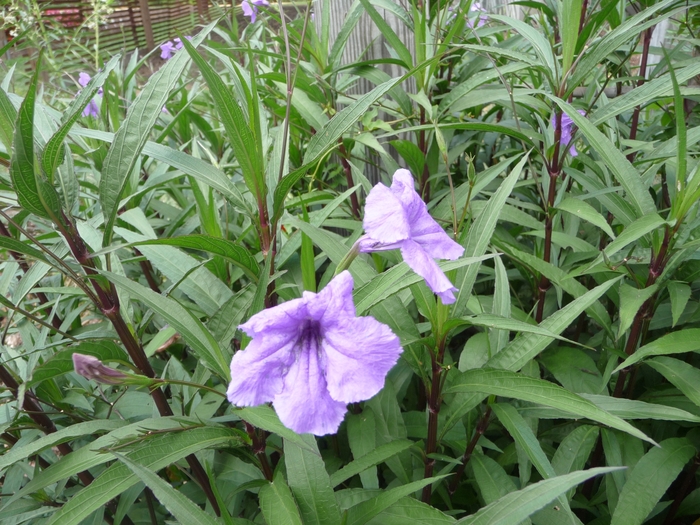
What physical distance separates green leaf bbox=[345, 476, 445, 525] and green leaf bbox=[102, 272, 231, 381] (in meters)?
0.31

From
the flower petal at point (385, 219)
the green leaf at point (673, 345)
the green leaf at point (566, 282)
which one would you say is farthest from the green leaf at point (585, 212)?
the flower petal at point (385, 219)

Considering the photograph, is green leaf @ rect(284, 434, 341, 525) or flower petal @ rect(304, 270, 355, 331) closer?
flower petal @ rect(304, 270, 355, 331)

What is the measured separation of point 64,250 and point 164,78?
0.42 m

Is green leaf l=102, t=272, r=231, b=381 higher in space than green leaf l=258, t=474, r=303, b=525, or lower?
Result: higher

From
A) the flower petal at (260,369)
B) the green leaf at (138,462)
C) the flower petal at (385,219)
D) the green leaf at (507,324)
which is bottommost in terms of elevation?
the green leaf at (138,462)

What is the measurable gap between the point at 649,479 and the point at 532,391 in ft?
1.43

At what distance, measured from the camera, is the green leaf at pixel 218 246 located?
2.59ft

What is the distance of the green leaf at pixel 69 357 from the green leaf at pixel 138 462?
16 centimetres

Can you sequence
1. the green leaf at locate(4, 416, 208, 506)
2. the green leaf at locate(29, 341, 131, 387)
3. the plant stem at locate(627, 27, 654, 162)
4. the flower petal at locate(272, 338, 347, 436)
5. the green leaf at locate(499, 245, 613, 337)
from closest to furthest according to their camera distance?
1. the flower petal at locate(272, 338, 347, 436)
2. the green leaf at locate(29, 341, 131, 387)
3. the green leaf at locate(4, 416, 208, 506)
4. the green leaf at locate(499, 245, 613, 337)
5. the plant stem at locate(627, 27, 654, 162)

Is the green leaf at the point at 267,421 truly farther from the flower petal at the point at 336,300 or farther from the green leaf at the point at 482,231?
the green leaf at the point at 482,231

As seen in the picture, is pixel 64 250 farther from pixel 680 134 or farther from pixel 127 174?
pixel 680 134

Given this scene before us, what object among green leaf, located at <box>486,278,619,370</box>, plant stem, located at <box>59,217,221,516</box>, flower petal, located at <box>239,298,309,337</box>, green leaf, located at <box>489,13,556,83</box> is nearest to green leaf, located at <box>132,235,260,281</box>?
plant stem, located at <box>59,217,221,516</box>

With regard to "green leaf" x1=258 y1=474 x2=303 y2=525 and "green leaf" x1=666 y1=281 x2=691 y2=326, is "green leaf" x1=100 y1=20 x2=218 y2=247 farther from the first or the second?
"green leaf" x1=666 y1=281 x2=691 y2=326

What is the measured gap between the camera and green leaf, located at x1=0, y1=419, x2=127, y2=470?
0.95m
